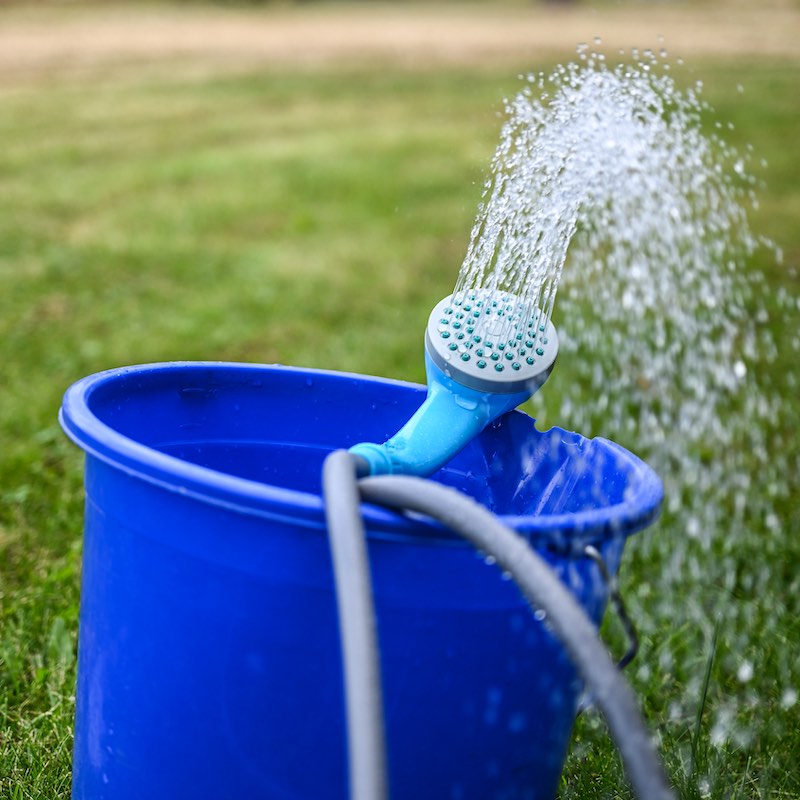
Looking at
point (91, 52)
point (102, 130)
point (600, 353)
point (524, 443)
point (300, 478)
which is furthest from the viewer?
point (91, 52)

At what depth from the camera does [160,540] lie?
3.35 feet

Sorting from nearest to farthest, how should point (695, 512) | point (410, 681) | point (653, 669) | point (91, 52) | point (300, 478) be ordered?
point (410, 681), point (300, 478), point (653, 669), point (695, 512), point (91, 52)

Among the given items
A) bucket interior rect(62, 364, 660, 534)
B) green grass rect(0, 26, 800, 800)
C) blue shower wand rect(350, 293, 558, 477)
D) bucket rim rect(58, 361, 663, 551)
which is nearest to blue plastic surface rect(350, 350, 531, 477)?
blue shower wand rect(350, 293, 558, 477)

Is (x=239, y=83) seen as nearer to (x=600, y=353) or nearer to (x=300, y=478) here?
(x=600, y=353)

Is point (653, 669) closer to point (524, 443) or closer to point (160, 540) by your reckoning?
point (524, 443)

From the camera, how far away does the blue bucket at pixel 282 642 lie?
3.16 feet

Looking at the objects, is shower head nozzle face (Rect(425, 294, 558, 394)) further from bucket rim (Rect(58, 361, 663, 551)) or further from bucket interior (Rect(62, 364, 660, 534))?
bucket rim (Rect(58, 361, 663, 551))

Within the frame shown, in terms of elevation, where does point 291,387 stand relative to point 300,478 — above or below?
above

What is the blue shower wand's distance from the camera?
1.25 metres

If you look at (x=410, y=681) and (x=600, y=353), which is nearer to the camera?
(x=410, y=681)

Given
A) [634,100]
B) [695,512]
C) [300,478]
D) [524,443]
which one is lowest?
[695,512]

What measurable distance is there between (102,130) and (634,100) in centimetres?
591

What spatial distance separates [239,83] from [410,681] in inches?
345

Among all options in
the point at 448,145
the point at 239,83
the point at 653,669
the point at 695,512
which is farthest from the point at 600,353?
the point at 239,83
